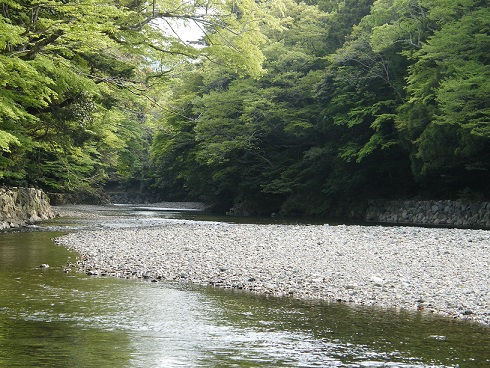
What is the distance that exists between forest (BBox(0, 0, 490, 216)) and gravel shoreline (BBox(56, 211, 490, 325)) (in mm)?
3971

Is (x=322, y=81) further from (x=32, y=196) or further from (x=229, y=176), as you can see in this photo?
(x=32, y=196)

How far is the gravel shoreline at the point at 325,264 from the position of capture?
8.64 m

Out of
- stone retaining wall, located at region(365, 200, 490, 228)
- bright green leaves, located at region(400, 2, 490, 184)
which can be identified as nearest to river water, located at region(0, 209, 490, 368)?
bright green leaves, located at region(400, 2, 490, 184)

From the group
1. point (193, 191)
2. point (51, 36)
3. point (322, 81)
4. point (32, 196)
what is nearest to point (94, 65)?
point (51, 36)

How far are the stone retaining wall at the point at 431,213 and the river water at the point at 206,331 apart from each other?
20407 mm

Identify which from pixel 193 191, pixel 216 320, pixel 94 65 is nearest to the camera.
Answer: pixel 216 320

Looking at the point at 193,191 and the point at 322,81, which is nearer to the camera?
the point at 322,81

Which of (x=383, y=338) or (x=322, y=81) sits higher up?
(x=322, y=81)

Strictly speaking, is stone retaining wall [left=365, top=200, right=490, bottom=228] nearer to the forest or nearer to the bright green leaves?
the forest

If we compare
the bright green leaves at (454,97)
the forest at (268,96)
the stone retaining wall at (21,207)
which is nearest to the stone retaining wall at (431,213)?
the forest at (268,96)

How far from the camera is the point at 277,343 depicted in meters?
6.13

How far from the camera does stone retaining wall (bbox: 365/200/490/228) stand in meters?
26.5

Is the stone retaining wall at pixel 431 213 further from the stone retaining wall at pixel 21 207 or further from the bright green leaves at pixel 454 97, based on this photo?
the stone retaining wall at pixel 21 207

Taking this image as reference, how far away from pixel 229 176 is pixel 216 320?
36.7m
